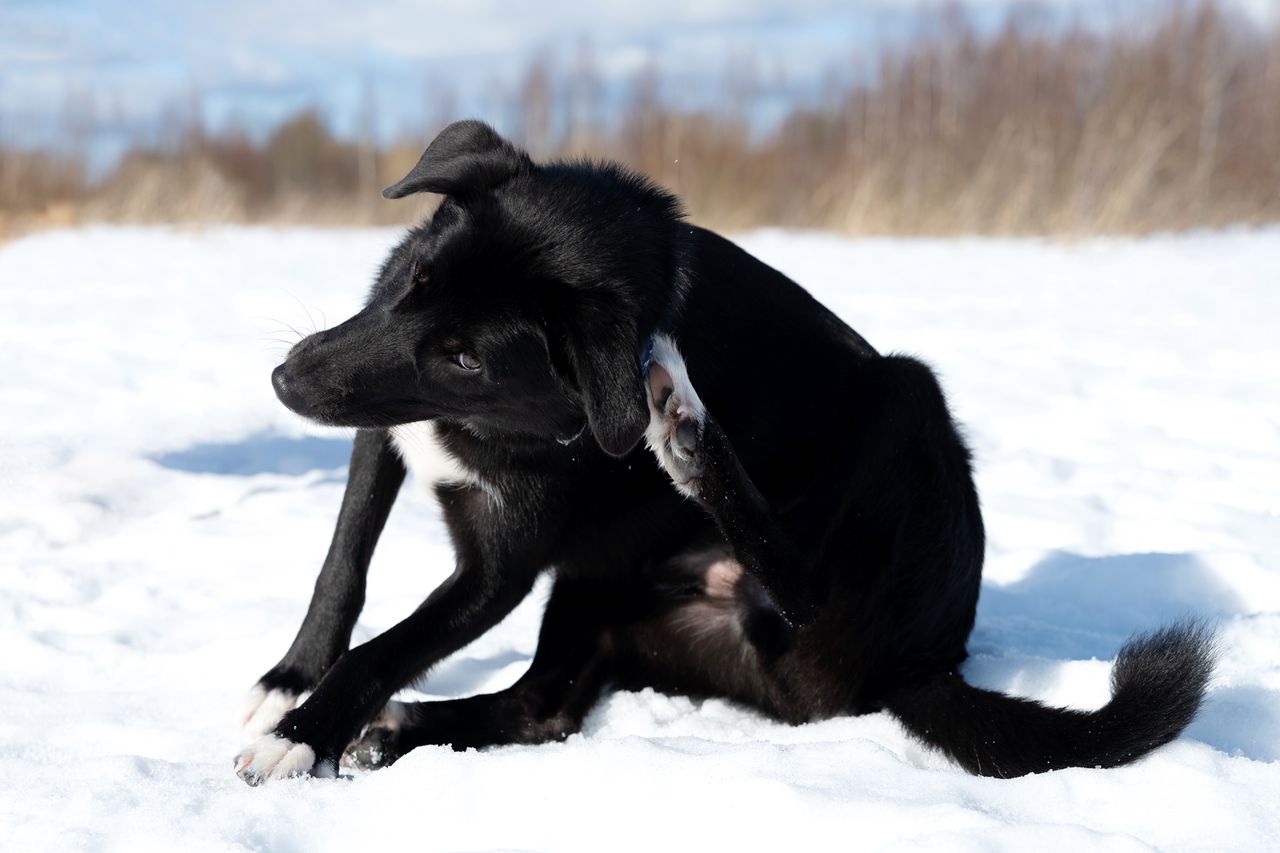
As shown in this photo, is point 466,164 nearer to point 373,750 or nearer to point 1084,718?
point 373,750

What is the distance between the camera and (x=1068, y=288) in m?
8.32

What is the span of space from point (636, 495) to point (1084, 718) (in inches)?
34.0

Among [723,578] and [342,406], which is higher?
[342,406]

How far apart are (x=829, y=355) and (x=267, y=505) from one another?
1840mm

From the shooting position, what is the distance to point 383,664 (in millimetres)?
2031

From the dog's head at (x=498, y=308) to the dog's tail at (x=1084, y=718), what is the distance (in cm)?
80

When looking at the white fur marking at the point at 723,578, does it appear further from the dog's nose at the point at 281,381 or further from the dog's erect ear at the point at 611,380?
the dog's nose at the point at 281,381

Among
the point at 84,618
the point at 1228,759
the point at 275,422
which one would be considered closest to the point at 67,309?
the point at 275,422

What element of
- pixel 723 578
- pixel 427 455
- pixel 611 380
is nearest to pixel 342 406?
pixel 427 455

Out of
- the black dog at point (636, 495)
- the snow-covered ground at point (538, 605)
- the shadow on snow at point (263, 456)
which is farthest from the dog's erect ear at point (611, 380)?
the shadow on snow at point (263, 456)

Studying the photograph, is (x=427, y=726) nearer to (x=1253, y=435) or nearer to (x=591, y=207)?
(x=591, y=207)

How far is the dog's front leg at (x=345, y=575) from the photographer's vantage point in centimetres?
224

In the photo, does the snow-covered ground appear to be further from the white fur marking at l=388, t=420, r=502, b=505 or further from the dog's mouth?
the dog's mouth

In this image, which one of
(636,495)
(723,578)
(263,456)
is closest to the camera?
(636,495)
